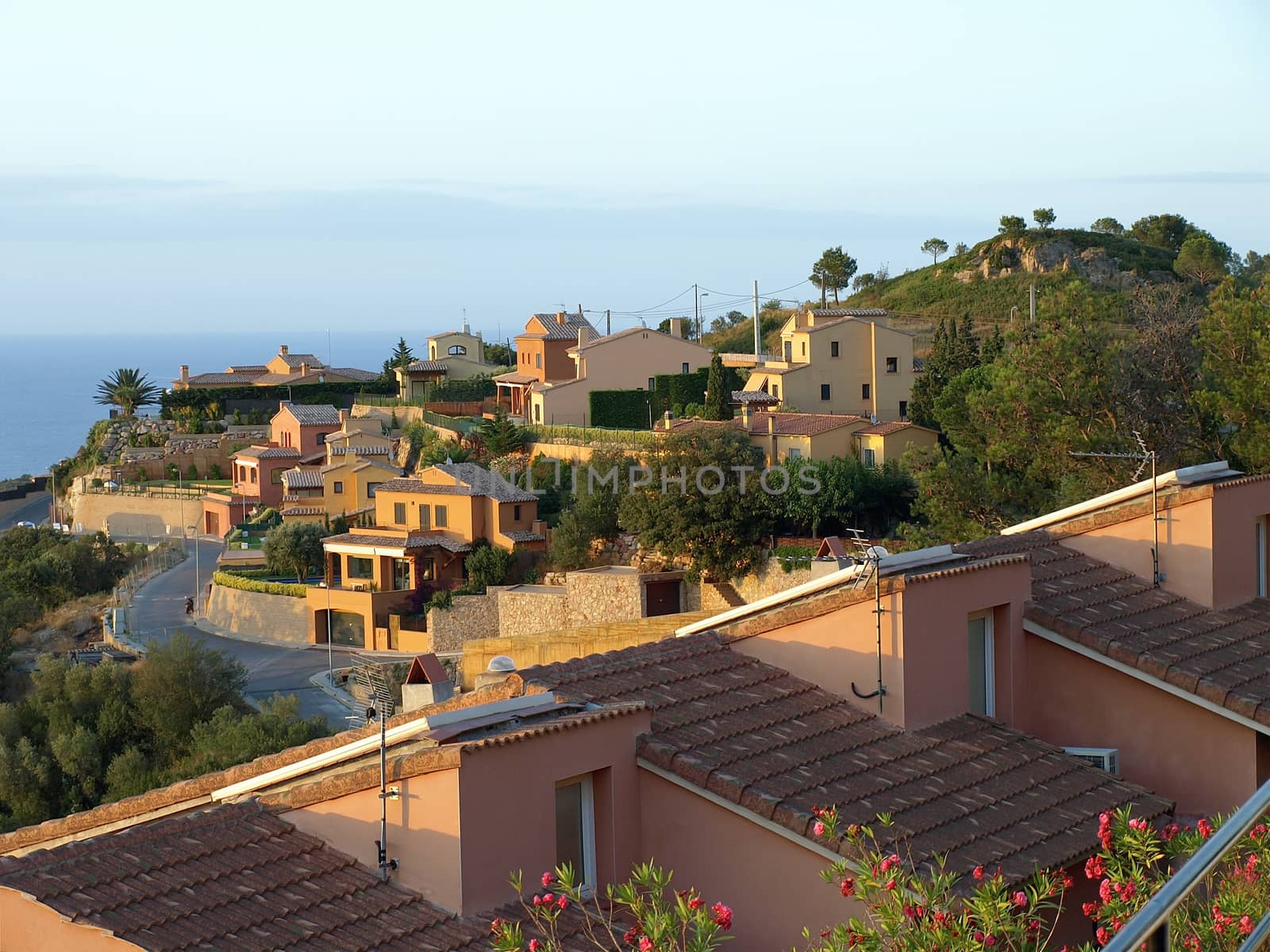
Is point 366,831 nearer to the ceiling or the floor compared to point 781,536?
nearer to the ceiling

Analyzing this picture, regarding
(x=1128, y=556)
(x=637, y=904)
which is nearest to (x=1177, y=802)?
(x=1128, y=556)

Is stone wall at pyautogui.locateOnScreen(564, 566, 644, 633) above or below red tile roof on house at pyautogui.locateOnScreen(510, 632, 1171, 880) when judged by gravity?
below

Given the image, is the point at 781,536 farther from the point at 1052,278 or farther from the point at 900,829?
the point at 1052,278

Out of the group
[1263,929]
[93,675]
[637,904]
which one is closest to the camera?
[1263,929]

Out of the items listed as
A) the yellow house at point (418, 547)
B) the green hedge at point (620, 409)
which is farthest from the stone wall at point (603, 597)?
the green hedge at point (620, 409)

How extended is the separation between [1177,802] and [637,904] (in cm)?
566

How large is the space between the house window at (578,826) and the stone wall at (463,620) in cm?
3361

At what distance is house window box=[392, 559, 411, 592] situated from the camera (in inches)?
1689

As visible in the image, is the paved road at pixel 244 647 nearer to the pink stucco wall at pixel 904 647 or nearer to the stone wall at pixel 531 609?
the stone wall at pixel 531 609

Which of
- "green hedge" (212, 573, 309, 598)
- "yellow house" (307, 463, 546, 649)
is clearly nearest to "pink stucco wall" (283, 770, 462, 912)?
"yellow house" (307, 463, 546, 649)

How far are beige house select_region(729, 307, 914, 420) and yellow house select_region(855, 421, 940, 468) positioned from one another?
24.5 ft

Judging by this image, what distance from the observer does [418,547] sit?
140 feet

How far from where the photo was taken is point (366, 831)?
6.21 m

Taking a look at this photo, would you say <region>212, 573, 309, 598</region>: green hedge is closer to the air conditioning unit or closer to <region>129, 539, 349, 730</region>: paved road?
<region>129, 539, 349, 730</region>: paved road
